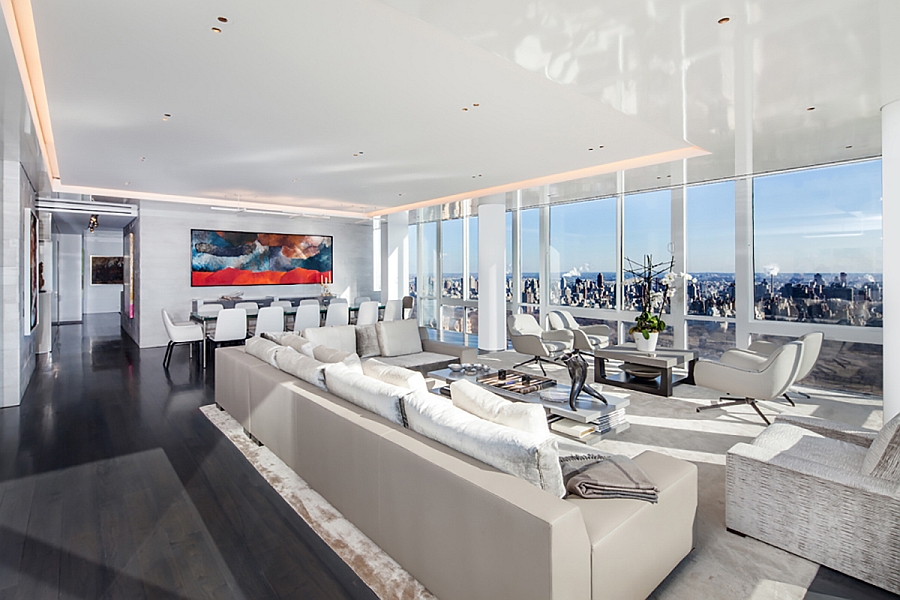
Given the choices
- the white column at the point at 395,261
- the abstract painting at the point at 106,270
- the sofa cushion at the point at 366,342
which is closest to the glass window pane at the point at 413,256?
the white column at the point at 395,261

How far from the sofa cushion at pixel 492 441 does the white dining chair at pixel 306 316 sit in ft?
21.0

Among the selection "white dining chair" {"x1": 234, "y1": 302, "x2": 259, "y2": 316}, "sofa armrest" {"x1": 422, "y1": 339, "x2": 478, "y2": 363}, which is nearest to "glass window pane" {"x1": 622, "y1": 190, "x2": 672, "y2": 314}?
"sofa armrest" {"x1": 422, "y1": 339, "x2": 478, "y2": 363}

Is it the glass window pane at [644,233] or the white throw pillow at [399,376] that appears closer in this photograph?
the white throw pillow at [399,376]

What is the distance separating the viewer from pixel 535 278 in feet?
29.9

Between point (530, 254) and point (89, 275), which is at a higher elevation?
point (530, 254)

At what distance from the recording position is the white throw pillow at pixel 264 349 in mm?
3881

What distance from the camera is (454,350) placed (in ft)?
18.6

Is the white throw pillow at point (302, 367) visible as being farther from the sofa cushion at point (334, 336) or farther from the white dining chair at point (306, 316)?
the white dining chair at point (306, 316)

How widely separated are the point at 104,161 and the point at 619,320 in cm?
739

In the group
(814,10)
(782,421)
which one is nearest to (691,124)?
(814,10)

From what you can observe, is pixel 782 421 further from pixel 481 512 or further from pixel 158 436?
pixel 158 436

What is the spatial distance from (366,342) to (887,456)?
460 cm

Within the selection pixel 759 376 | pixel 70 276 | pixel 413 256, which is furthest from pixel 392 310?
pixel 70 276

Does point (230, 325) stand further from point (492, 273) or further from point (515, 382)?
point (515, 382)
